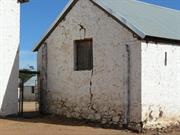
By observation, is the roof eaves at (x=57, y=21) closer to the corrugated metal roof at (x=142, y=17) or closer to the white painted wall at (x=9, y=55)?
the corrugated metal roof at (x=142, y=17)

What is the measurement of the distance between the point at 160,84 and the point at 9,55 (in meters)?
7.56

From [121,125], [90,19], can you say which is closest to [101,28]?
[90,19]

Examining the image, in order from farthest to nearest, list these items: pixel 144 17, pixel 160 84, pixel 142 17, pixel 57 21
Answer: pixel 57 21 < pixel 144 17 < pixel 142 17 < pixel 160 84

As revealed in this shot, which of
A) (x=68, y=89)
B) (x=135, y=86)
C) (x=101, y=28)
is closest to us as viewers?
(x=135, y=86)

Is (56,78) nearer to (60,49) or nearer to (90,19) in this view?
(60,49)

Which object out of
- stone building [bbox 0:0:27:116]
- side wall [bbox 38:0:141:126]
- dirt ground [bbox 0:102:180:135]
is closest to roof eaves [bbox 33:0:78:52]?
side wall [bbox 38:0:141:126]

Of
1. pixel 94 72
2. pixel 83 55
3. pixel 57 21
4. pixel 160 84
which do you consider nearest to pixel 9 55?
pixel 57 21

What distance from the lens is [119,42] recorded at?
20.5 metres

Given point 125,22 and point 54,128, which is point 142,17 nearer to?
point 125,22

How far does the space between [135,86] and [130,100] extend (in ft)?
2.08

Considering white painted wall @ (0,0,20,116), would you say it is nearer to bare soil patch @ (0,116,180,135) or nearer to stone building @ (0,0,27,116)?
stone building @ (0,0,27,116)

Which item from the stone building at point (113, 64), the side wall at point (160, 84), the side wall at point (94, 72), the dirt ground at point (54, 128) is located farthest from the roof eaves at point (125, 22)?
the dirt ground at point (54, 128)

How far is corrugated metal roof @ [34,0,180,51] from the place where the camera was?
66.2 feet

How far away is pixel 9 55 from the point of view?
926 inches
